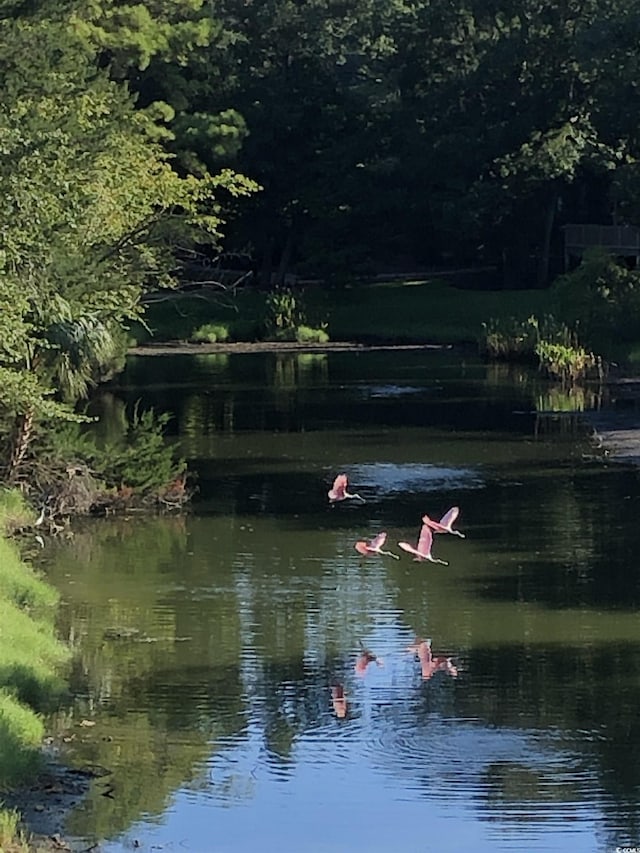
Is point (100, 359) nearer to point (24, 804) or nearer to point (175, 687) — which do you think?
point (175, 687)

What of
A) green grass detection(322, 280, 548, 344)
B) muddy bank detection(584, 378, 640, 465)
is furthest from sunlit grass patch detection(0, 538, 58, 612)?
green grass detection(322, 280, 548, 344)

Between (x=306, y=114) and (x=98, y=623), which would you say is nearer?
(x=98, y=623)

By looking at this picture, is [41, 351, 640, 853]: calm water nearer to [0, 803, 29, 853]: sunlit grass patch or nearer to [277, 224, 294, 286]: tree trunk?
[0, 803, 29, 853]: sunlit grass patch

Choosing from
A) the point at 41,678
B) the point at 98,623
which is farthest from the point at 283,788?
the point at 98,623

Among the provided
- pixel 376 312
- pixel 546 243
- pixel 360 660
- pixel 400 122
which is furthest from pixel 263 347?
pixel 360 660

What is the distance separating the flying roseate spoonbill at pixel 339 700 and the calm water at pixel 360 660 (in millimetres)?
26

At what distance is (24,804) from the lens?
38.8 feet

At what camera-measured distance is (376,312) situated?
203 ft

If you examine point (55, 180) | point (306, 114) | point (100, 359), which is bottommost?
point (100, 359)

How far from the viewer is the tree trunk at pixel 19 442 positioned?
2292 centimetres

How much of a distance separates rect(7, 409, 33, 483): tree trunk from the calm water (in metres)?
1.20

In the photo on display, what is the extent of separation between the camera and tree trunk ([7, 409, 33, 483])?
22922 millimetres

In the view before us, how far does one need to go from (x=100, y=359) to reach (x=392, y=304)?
37862 millimetres

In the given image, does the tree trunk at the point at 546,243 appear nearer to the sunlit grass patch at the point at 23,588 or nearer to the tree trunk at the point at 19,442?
the tree trunk at the point at 19,442
